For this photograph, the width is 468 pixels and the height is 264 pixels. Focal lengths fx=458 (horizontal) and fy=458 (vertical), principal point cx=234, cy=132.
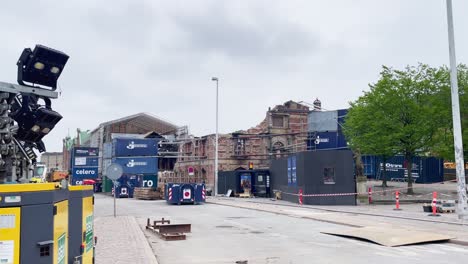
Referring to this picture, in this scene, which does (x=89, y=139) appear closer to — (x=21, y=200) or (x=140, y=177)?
(x=140, y=177)

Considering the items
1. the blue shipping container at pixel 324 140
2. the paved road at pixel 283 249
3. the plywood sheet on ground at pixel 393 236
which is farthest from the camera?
the blue shipping container at pixel 324 140

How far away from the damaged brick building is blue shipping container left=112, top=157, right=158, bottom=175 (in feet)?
14.5

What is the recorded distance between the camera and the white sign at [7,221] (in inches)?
166

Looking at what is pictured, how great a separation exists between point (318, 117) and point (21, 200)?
56.6 m

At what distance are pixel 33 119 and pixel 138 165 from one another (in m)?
45.6

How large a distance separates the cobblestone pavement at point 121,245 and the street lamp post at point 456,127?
13.2 m

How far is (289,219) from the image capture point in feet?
68.4

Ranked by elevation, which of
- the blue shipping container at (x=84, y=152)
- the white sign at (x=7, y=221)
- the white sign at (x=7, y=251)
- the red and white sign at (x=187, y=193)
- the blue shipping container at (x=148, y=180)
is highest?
the blue shipping container at (x=84, y=152)

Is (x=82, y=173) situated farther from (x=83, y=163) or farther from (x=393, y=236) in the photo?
(x=393, y=236)

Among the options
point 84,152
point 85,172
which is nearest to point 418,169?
point 85,172

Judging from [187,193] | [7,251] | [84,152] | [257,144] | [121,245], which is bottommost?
[121,245]

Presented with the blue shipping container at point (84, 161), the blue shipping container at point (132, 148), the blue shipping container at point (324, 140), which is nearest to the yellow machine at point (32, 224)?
the blue shipping container at point (132, 148)

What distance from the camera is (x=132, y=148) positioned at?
52.7 m

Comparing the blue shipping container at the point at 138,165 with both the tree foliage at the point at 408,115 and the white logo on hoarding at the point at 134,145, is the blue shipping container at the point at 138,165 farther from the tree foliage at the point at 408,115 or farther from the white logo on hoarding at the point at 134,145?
the tree foliage at the point at 408,115
